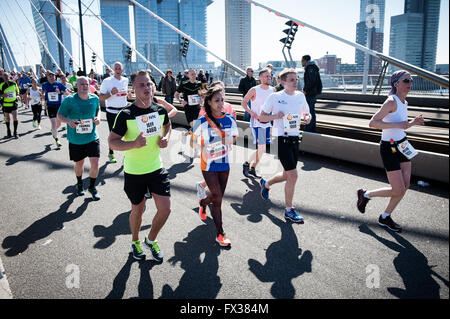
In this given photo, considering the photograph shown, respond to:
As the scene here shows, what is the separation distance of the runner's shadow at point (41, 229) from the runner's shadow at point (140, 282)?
1.48 m

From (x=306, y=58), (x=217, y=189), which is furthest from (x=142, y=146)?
(x=306, y=58)

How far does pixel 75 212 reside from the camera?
5418 mm

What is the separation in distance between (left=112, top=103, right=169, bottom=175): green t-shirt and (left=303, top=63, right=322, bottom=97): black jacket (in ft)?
21.6

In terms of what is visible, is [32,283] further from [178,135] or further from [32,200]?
[178,135]

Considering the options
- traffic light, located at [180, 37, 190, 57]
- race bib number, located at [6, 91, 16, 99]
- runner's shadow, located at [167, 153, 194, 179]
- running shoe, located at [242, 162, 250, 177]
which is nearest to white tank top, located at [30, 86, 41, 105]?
race bib number, located at [6, 91, 16, 99]

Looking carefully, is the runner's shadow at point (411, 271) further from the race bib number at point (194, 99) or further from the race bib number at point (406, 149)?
the race bib number at point (194, 99)

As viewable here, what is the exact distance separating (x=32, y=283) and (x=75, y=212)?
203 centimetres

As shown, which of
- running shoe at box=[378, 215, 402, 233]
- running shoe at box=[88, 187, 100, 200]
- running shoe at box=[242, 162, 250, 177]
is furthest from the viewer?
running shoe at box=[242, 162, 250, 177]

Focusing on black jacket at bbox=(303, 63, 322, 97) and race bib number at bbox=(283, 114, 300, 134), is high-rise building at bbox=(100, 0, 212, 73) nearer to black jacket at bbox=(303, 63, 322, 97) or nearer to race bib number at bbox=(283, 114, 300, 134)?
black jacket at bbox=(303, 63, 322, 97)

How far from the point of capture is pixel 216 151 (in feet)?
13.8

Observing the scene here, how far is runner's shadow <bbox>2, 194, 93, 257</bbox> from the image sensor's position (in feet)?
14.2

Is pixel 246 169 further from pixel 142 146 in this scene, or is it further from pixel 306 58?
pixel 306 58
